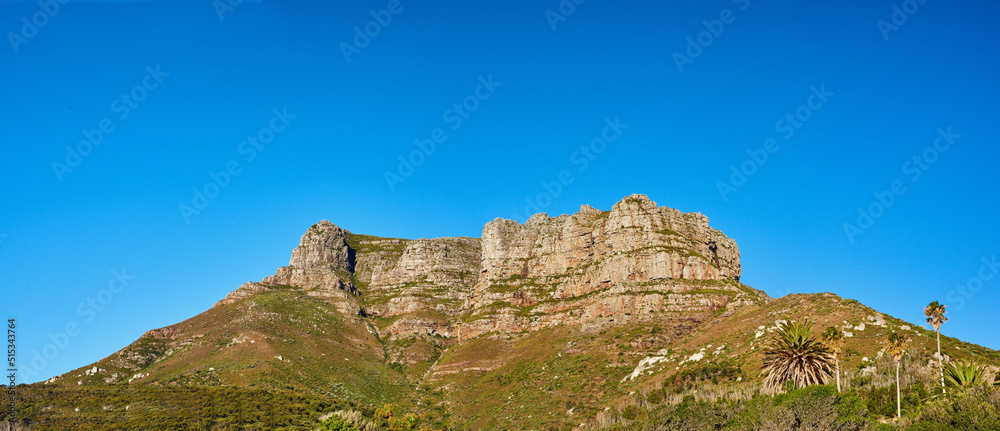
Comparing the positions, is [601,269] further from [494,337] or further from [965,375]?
[965,375]

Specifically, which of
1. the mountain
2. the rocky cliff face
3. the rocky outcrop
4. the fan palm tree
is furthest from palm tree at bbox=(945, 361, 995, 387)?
the rocky outcrop

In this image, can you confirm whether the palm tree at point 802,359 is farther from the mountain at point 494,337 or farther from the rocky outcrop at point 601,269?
the rocky outcrop at point 601,269

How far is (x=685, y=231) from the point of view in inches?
5891

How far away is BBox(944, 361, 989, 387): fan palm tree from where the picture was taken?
62.9 meters

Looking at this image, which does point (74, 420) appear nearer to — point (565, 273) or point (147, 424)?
point (147, 424)

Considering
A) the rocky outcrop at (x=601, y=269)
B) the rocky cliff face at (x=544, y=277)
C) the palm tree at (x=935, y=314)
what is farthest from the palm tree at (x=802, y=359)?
the rocky outcrop at (x=601, y=269)

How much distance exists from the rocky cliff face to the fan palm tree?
56.2 meters

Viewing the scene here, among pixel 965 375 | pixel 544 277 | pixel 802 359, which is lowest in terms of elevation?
pixel 965 375

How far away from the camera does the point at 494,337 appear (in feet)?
481

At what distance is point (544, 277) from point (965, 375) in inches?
4208

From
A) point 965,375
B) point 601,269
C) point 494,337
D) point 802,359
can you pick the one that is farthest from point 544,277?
point 965,375

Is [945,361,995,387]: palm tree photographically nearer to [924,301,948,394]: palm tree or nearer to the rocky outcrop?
[924,301,948,394]: palm tree

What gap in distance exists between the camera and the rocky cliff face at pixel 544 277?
440ft

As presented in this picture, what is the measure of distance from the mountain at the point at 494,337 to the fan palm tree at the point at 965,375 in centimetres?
916
